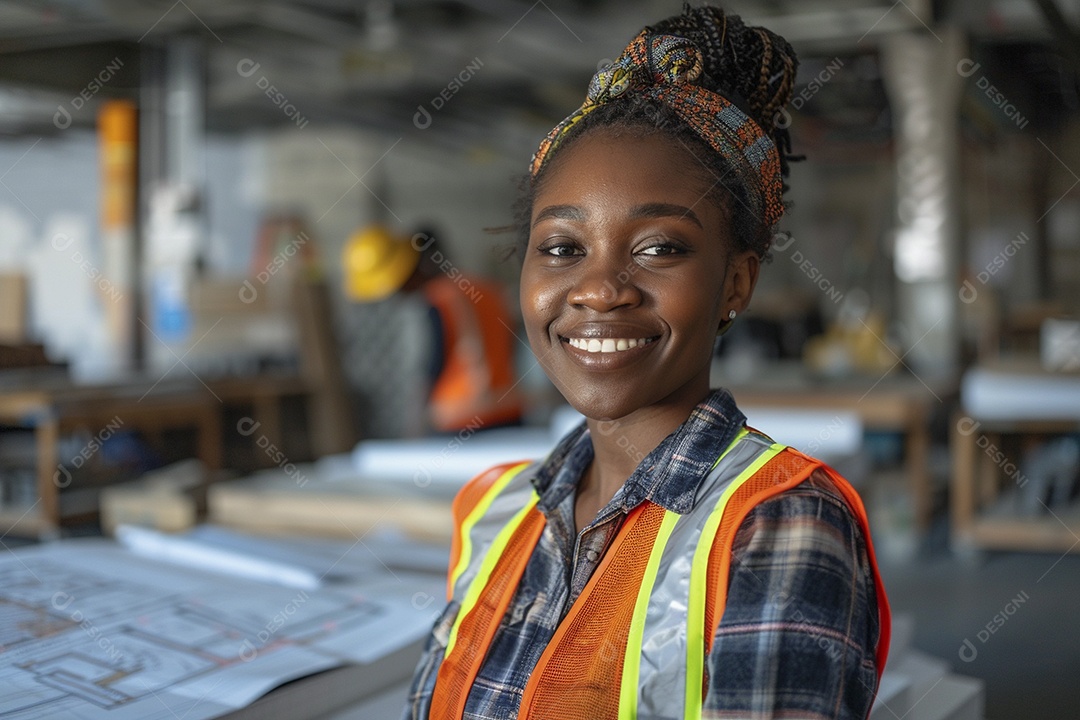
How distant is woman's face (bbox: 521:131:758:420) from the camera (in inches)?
32.8

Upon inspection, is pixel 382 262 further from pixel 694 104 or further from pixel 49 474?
pixel 694 104

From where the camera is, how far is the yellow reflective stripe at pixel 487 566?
946mm

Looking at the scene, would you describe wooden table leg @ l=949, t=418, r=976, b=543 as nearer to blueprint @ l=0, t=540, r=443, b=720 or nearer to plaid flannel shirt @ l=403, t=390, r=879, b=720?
blueprint @ l=0, t=540, r=443, b=720

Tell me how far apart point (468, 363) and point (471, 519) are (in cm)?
308

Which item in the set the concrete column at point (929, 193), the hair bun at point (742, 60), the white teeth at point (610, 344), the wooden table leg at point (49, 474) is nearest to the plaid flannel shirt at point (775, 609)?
the white teeth at point (610, 344)

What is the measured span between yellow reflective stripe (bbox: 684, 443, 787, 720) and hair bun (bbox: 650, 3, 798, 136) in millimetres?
374

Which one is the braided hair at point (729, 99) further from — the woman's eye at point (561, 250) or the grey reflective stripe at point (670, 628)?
the grey reflective stripe at point (670, 628)

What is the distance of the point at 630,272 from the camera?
2.75 feet

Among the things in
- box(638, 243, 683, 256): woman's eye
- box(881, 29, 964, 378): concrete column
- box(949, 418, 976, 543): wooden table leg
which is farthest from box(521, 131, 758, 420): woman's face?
box(881, 29, 964, 378): concrete column

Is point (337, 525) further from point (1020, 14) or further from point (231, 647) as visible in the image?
point (1020, 14)

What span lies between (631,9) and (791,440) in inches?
202

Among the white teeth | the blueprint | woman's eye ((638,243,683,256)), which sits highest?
woman's eye ((638,243,683,256))

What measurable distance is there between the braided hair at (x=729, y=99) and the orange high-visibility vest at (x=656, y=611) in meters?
0.21

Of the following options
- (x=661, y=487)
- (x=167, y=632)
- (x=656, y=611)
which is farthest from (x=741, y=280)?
(x=167, y=632)
